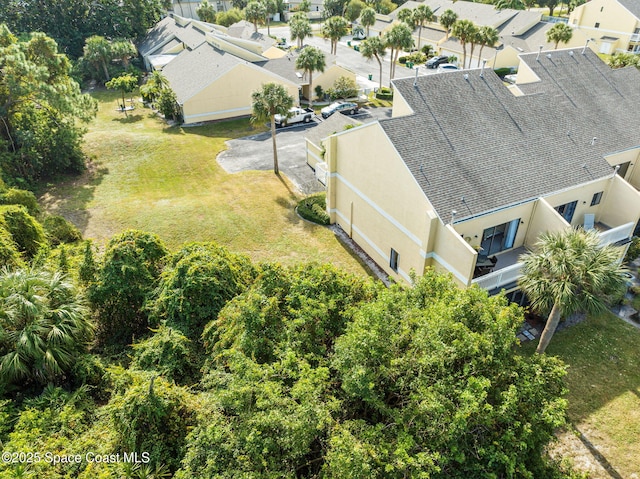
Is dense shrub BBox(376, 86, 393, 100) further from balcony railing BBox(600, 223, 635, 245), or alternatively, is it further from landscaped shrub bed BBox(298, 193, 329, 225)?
balcony railing BBox(600, 223, 635, 245)

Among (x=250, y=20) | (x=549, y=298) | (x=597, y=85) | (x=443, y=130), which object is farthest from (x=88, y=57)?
(x=549, y=298)

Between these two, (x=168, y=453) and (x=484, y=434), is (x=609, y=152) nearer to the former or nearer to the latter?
(x=484, y=434)

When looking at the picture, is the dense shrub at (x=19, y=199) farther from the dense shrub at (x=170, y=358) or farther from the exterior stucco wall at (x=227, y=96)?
the exterior stucco wall at (x=227, y=96)

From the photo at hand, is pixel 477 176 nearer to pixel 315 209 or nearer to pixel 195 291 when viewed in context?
pixel 315 209

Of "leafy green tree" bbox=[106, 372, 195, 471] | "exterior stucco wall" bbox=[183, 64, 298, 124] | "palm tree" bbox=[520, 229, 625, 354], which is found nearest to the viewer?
"leafy green tree" bbox=[106, 372, 195, 471]

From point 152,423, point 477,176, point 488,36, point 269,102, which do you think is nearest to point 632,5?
point 488,36

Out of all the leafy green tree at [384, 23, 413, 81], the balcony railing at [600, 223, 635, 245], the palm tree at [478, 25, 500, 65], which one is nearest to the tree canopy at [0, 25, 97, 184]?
the leafy green tree at [384, 23, 413, 81]

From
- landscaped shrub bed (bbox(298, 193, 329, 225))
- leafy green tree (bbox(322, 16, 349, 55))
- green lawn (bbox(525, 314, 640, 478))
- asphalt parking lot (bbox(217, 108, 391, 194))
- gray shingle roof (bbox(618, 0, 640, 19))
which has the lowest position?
asphalt parking lot (bbox(217, 108, 391, 194))

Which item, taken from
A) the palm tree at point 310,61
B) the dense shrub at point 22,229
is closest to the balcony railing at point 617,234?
the dense shrub at point 22,229
